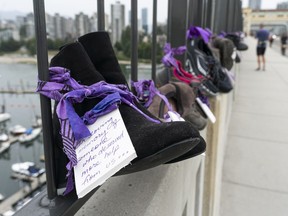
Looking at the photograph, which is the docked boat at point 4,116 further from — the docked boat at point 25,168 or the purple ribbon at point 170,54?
the purple ribbon at point 170,54

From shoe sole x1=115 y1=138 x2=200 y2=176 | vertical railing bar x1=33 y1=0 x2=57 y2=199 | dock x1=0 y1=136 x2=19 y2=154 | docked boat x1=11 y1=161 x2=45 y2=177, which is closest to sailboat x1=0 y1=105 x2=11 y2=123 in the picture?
dock x1=0 y1=136 x2=19 y2=154

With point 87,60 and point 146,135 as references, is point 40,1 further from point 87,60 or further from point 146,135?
point 146,135

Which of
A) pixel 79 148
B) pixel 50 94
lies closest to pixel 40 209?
pixel 79 148

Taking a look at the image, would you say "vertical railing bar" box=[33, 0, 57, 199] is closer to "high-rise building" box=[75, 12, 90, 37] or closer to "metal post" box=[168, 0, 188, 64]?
"high-rise building" box=[75, 12, 90, 37]

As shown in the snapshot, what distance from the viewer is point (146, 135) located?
76 cm

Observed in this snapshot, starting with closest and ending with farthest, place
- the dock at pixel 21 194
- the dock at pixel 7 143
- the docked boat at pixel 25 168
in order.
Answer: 1. the dock at pixel 21 194
2. the docked boat at pixel 25 168
3. the dock at pixel 7 143

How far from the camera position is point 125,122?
815 mm

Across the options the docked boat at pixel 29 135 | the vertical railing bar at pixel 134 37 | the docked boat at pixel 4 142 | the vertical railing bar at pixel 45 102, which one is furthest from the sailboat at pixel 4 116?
the vertical railing bar at pixel 45 102

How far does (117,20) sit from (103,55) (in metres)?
0.57

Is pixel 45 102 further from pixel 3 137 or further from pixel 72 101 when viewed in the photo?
pixel 3 137

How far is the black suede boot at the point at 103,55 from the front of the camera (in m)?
0.92

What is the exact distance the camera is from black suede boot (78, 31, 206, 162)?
0.92m

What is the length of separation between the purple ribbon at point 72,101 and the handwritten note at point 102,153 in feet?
0.06

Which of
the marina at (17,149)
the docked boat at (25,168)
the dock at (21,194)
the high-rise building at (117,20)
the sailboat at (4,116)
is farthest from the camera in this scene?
the marina at (17,149)
